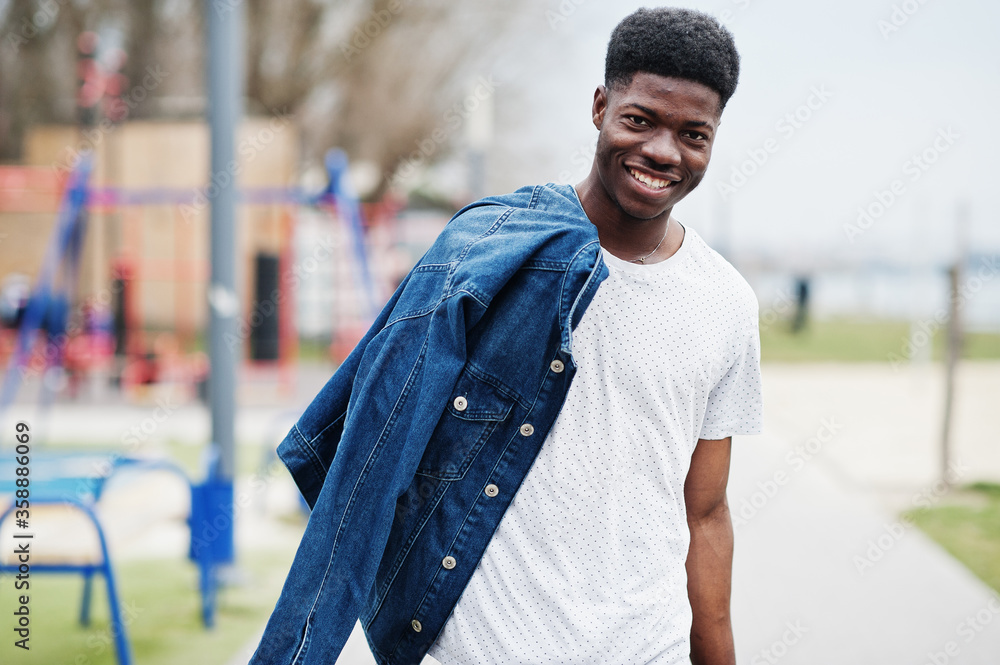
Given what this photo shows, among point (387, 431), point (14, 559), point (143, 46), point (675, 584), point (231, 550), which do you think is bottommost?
point (231, 550)

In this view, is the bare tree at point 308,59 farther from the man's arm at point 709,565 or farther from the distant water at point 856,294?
the man's arm at point 709,565

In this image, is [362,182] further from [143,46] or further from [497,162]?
[143,46]

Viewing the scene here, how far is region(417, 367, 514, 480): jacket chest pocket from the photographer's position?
154 cm

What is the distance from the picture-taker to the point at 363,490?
1505 mm

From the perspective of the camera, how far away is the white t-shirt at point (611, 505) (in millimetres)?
1532

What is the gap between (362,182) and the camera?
82.5 ft

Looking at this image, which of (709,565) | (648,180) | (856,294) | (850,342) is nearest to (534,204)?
(648,180)

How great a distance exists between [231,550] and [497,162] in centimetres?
1596

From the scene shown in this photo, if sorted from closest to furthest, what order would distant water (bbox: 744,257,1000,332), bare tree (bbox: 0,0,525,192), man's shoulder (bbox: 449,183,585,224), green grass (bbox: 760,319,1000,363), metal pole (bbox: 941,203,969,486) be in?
man's shoulder (bbox: 449,183,585,224) → metal pole (bbox: 941,203,969,486) → bare tree (bbox: 0,0,525,192) → green grass (bbox: 760,319,1000,363) → distant water (bbox: 744,257,1000,332)

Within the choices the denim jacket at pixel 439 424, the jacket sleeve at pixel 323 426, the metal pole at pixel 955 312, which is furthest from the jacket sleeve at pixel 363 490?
the metal pole at pixel 955 312

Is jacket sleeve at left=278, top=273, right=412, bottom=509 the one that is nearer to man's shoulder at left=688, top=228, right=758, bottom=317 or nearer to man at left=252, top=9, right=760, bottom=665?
man at left=252, top=9, right=760, bottom=665

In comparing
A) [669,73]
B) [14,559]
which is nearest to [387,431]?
[669,73]

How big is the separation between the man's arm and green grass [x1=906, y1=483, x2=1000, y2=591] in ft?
11.5

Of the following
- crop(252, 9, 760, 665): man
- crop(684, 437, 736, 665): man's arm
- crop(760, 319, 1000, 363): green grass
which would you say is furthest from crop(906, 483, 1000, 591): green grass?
crop(760, 319, 1000, 363): green grass
